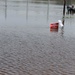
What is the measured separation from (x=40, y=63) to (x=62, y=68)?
1.58 metres

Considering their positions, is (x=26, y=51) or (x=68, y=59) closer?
(x=68, y=59)

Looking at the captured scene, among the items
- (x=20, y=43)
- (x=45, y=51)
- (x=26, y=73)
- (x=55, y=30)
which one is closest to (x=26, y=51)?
(x=45, y=51)

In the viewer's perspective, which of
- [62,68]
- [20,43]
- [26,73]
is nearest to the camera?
[26,73]

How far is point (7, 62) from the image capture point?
17.2m

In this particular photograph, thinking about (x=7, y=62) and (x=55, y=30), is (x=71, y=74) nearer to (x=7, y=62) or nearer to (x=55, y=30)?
(x=7, y=62)

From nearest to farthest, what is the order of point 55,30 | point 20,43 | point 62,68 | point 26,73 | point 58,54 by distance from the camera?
1. point 26,73
2. point 62,68
3. point 58,54
4. point 20,43
5. point 55,30

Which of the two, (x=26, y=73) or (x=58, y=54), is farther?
(x=58, y=54)

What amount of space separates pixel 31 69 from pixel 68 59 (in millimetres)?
3671

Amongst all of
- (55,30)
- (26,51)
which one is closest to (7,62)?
(26,51)

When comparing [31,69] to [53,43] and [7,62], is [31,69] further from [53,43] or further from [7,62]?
[53,43]

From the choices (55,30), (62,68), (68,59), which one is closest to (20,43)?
(68,59)

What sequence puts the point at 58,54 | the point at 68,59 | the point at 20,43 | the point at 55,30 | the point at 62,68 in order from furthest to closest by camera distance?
the point at 55,30, the point at 20,43, the point at 58,54, the point at 68,59, the point at 62,68

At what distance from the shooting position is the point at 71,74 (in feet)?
50.7

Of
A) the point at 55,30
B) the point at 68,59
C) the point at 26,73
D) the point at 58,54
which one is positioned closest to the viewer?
the point at 26,73
